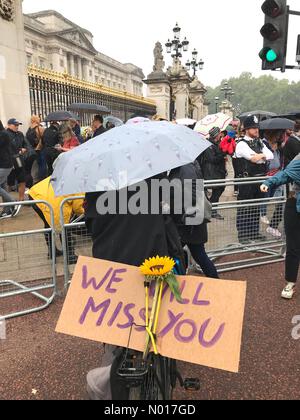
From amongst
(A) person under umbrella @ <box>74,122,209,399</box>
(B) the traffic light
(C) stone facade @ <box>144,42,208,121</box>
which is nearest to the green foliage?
(C) stone facade @ <box>144,42,208,121</box>

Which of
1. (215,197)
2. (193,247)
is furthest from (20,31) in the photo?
(193,247)

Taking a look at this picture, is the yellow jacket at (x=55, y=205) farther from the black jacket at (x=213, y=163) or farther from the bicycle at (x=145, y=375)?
the black jacket at (x=213, y=163)

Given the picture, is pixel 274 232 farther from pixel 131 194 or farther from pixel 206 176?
pixel 131 194

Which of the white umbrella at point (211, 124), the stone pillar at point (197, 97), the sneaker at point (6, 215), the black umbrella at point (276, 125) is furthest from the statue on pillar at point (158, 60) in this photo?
the sneaker at point (6, 215)

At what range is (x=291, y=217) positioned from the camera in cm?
388

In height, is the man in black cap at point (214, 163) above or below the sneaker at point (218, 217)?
above

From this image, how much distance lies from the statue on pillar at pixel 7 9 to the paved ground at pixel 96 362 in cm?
767

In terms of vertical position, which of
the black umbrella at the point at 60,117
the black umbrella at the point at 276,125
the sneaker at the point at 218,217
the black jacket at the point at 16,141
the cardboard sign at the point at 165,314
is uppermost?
the black umbrella at the point at 60,117

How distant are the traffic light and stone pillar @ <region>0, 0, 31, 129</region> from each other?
579 centimetres

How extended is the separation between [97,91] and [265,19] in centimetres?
908

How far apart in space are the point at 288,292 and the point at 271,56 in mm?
4841

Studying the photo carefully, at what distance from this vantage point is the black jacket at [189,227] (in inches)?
95.0
